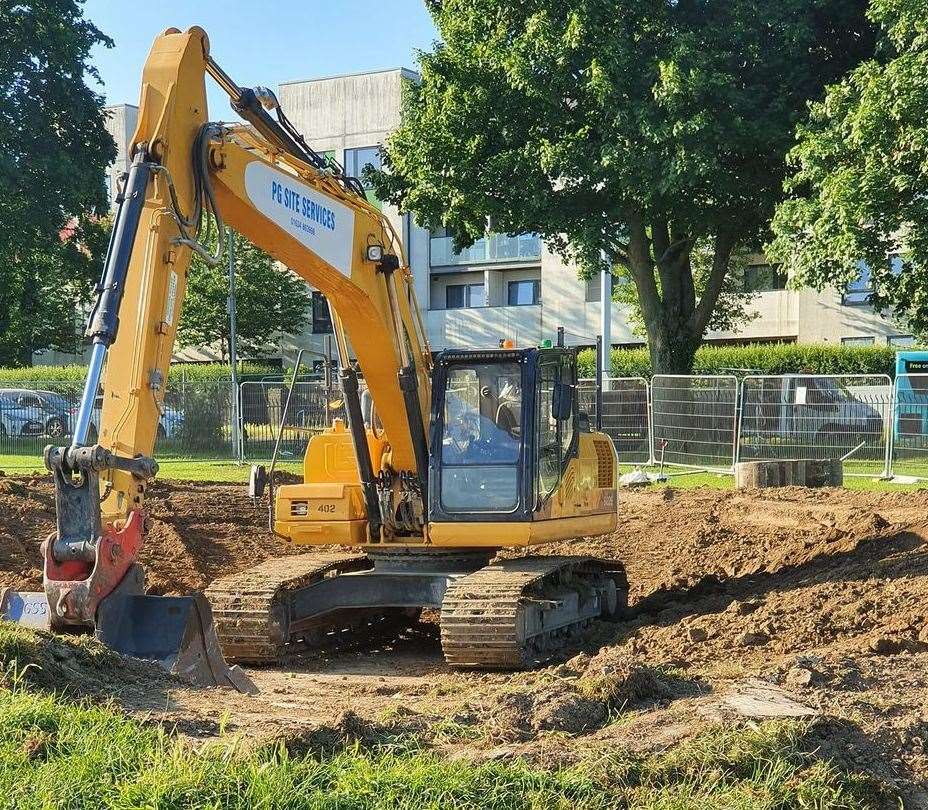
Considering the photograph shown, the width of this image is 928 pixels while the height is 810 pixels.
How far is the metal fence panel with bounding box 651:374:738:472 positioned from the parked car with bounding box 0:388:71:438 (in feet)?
48.0

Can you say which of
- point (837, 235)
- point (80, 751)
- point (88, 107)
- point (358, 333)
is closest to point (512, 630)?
point (358, 333)

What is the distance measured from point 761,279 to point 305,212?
3197 cm

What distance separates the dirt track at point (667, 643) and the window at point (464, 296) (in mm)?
28096

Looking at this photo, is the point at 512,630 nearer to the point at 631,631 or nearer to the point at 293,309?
the point at 631,631

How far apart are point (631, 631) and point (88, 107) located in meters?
23.6

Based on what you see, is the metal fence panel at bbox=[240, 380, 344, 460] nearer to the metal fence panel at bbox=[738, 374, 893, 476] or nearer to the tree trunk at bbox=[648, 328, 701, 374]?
the tree trunk at bbox=[648, 328, 701, 374]

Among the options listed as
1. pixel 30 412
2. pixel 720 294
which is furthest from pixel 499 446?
pixel 720 294

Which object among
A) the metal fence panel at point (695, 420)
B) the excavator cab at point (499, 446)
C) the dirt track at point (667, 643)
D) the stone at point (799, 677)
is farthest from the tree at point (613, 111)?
the stone at point (799, 677)

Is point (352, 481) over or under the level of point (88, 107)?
under

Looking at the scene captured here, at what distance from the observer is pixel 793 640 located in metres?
9.29

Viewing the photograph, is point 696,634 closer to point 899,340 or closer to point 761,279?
point 761,279

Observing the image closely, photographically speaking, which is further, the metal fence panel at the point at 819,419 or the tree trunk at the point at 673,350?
the tree trunk at the point at 673,350

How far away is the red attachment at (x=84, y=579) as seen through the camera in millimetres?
6414

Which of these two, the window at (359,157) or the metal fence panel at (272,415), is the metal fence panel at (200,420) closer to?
the metal fence panel at (272,415)
